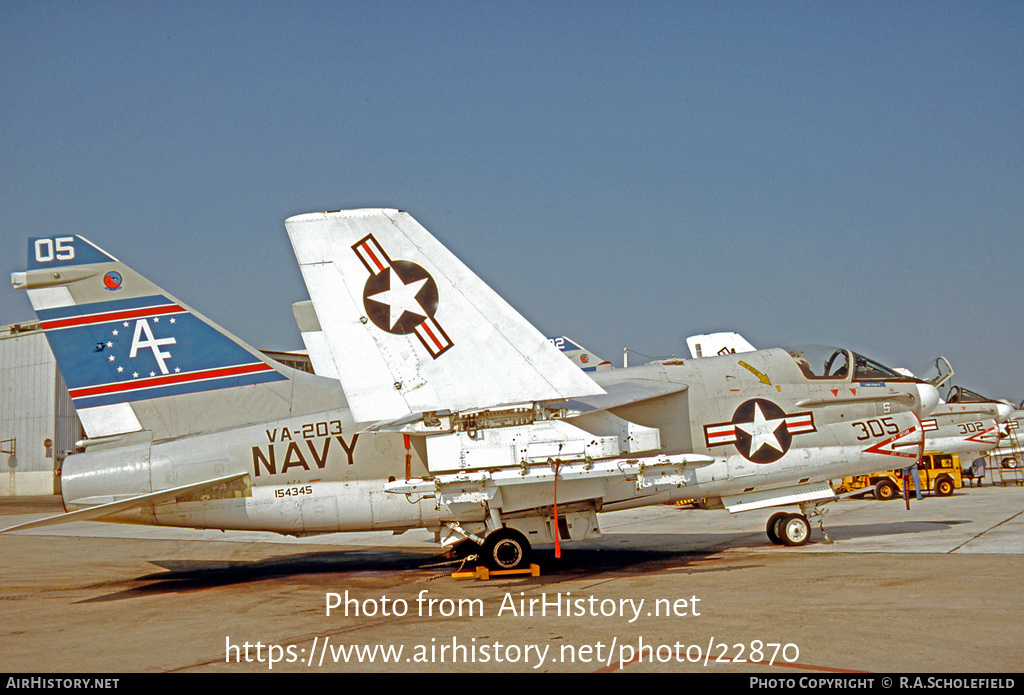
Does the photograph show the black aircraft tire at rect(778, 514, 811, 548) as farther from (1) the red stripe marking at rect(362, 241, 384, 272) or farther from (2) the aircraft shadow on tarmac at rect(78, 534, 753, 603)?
(1) the red stripe marking at rect(362, 241, 384, 272)

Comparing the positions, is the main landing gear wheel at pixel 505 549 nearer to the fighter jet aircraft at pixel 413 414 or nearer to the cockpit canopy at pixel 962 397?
the fighter jet aircraft at pixel 413 414

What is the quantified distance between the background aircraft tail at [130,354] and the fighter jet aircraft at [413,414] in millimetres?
29

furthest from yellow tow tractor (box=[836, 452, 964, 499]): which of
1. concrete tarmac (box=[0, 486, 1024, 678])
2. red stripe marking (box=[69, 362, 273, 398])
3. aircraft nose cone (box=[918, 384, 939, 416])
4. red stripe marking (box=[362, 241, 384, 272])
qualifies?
red stripe marking (box=[69, 362, 273, 398])

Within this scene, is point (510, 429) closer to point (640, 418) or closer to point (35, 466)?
point (640, 418)

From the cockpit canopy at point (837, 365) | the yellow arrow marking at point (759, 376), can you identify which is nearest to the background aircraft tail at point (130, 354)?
the yellow arrow marking at point (759, 376)

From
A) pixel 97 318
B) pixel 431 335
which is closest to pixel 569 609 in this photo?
pixel 431 335

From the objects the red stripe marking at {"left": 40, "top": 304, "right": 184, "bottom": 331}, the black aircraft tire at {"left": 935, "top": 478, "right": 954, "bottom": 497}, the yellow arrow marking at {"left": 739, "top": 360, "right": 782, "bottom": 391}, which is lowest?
the black aircraft tire at {"left": 935, "top": 478, "right": 954, "bottom": 497}

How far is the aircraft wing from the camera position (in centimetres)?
1059

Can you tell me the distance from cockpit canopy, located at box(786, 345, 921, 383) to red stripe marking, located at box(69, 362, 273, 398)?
8624 mm

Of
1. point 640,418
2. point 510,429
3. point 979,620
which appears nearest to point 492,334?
point 510,429

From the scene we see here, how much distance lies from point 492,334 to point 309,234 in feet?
9.70

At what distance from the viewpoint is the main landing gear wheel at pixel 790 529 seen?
13117mm

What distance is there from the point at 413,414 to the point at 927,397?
8612 mm

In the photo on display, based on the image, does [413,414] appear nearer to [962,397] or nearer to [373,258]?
[373,258]
